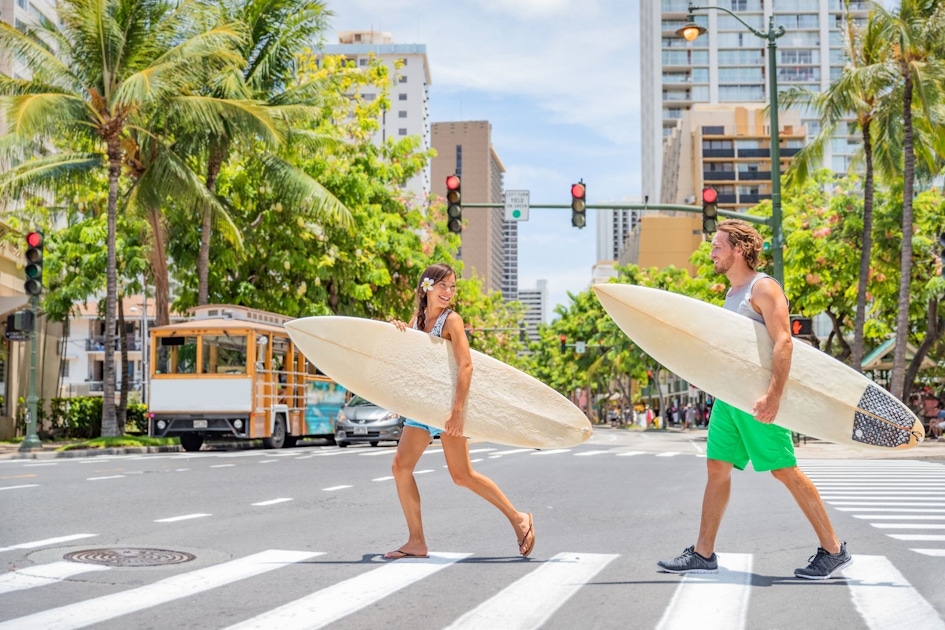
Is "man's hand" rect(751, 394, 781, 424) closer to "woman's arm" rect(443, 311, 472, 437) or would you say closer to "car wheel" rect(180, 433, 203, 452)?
"woman's arm" rect(443, 311, 472, 437)

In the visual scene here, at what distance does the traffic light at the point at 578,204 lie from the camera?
69.4ft

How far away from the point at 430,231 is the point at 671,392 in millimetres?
68936

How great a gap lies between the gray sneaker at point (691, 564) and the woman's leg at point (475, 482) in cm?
87

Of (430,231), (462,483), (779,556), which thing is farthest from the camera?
(430,231)

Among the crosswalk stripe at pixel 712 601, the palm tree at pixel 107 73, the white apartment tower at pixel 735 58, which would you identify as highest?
the white apartment tower at pixel 735 58

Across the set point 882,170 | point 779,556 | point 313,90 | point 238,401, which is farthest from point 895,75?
point 779,556

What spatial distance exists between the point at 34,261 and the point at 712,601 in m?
17.8

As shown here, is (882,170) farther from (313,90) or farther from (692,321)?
(692,321)

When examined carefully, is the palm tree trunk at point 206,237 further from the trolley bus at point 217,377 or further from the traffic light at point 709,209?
the traffic light at point 709,209

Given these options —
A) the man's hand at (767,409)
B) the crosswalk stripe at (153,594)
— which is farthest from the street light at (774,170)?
the crosswalk stripe at (153,594)

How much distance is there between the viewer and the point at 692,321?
5.81 meters

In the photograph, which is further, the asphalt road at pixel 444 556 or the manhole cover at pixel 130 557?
the manhole cover at pixel 130 557

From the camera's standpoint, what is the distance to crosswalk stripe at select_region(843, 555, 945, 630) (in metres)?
4.75

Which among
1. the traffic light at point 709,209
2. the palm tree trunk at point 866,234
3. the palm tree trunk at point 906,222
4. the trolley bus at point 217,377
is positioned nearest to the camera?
the traffic light at point 709,209
